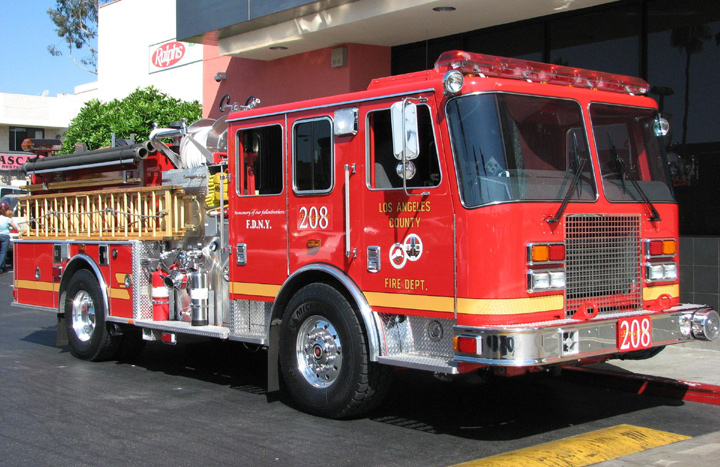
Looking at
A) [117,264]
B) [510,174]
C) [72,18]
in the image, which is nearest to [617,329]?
[510,174]

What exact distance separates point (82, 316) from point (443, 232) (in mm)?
5619

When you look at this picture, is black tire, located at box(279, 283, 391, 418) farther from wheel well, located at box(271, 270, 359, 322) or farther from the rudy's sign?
the rudy's sign

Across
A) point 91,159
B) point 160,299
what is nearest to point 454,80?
point 160,299

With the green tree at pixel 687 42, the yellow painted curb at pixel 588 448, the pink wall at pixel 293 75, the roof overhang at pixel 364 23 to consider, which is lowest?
the yellow painted curb at pixel 588 448

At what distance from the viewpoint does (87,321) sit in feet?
32.4

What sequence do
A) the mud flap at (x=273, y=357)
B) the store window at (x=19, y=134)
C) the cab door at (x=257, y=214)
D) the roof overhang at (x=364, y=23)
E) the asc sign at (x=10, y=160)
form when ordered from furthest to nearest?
1. the store window at (x=19, y=134)
2. the asc sign at (x=10, y=160)
3. the roof overhang at (x=364, y=23)
4. the cab door at (x=257, y=214)
5. the mud flap at (x=273, y=357)

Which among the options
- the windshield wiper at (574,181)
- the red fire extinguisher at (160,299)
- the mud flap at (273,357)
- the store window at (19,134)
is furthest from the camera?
the store window at (19,134)

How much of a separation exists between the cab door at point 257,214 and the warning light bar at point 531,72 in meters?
1.99

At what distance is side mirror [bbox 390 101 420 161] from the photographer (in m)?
5.92

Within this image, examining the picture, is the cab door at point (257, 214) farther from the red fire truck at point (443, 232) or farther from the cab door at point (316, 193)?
the cab door at point (316, 193)

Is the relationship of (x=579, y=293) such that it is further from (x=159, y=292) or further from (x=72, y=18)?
(x=72, y=18)

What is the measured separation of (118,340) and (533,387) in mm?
4668

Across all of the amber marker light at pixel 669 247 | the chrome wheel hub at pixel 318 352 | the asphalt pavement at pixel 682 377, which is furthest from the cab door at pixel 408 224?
the amber marker light at pixel 669 247

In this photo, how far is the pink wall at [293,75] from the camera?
44.2 ft
